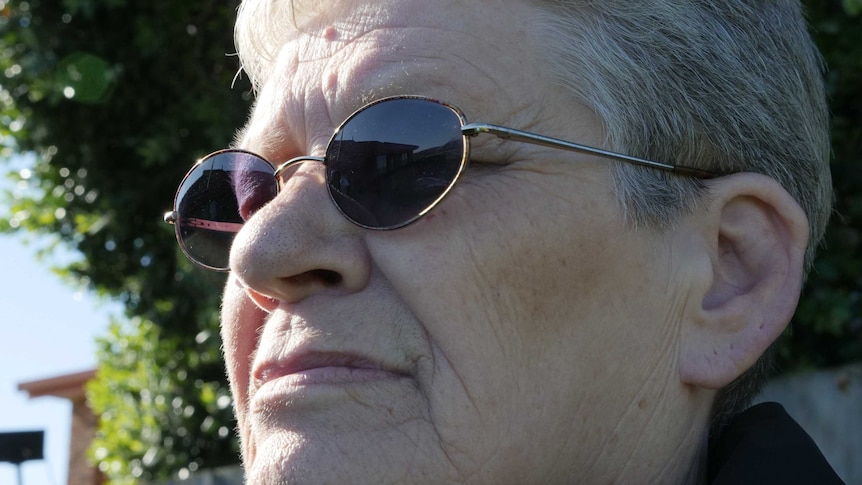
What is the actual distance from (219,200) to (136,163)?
3.06 meters

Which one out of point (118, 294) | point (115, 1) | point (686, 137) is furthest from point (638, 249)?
point (118, 294)

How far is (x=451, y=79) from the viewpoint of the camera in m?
1.85

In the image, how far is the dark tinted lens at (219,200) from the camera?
2115mm

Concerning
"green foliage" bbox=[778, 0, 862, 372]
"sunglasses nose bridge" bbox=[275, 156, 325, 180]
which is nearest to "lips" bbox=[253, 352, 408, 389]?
"sunglasses nose bridge" bbox=[275, 156, 325, 180]

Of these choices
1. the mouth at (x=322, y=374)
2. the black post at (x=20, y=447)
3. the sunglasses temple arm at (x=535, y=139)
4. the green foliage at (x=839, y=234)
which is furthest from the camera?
the green foliage at (x=839, y=234)

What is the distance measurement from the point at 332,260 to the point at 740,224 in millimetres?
895

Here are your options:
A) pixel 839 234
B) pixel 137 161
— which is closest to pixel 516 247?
pixel 839 234

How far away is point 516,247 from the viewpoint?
1767mm

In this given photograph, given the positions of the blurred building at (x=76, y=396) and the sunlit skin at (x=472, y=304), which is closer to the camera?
the sunlit skin at (x=472, y=304)

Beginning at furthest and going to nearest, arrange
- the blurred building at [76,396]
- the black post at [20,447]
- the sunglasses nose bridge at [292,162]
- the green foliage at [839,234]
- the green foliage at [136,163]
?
the blurred building at [76,396] < the green foliage at [136,163] < the green foliage at [839,234] < the black post at [20,447] < the sunglasses nose bridge at [292,162]

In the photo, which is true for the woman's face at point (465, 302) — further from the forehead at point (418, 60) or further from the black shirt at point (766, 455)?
the black shirt at point (766, 455)

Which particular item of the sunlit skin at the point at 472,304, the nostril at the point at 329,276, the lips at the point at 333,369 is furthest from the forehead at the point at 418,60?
the lips at the point at 333,369

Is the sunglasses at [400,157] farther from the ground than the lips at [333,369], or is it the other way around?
the sunglasses at [400,157]

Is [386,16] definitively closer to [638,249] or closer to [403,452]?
[638,249]
